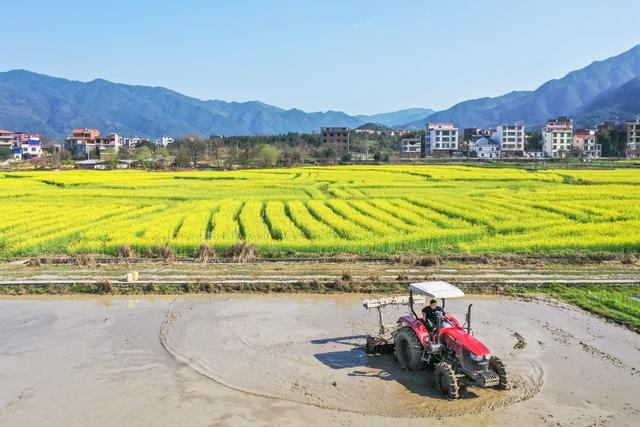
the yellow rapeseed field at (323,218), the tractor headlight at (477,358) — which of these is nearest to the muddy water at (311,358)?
the tractor headlight at (477,358)

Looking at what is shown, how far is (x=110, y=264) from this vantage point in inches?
825

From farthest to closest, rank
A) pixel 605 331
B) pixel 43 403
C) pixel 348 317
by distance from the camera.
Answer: pixel 348 317
pixel 605 331
pixel 43 403

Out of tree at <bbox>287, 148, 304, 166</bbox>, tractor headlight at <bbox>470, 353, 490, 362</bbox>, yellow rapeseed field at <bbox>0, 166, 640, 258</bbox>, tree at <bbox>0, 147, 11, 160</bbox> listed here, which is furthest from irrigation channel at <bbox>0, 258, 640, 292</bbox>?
tree at <bbox>0, 147, 11, 160</bbox>

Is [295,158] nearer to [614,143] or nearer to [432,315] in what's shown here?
[614,143]

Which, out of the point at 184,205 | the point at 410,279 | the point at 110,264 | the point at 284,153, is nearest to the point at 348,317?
the point at 410,279

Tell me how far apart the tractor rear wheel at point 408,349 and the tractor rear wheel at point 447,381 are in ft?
1.79

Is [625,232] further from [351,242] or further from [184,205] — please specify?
[184,205]

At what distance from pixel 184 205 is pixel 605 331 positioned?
2833 centimetres

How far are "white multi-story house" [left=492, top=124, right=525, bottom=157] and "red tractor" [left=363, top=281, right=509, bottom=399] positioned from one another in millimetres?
118771

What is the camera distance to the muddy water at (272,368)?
371 inches

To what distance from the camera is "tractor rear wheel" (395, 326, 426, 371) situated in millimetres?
10672

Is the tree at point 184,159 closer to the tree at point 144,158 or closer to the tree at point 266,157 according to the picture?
the tree at point 144,158

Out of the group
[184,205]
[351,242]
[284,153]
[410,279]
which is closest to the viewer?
[410,279]

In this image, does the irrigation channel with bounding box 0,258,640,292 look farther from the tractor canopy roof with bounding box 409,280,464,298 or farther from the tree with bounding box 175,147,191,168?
the tree with bounding box 175,147,191,168
